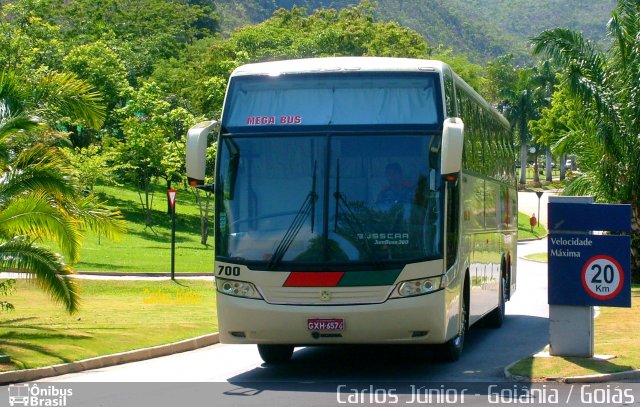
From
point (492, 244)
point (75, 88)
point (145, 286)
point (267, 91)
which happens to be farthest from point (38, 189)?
point (145, 286)

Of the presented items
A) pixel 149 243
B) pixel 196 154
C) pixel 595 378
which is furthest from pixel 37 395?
pixel 149 243

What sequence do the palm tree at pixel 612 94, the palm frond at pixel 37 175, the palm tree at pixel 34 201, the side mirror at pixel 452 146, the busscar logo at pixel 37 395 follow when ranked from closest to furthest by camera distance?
the busscar logo at pixel 37 395 < the side mirror at pixel 452 146 < the palm tree at pixel 34 201 < the palm frond at pixel 37 175 < the palm tree at pixel 612 94

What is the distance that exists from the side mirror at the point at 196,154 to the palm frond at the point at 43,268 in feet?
16.1

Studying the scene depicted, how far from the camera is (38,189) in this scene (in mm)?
17594

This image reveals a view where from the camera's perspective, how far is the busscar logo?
11977 millimetres

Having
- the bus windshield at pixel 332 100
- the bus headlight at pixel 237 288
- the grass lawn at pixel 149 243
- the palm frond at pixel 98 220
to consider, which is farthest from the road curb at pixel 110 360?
the grass lawn at pixel 149 243

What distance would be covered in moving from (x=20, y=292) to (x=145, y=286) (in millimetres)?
4193

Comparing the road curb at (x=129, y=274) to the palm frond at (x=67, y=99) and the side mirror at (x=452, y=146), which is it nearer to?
the palm frond at (x=67, y=99)

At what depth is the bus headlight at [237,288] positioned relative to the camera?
43.6ft

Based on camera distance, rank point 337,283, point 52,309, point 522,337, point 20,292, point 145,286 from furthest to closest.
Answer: point 145,286 < point 20,292 < point 52,309 < point 522,337 < point 337,283

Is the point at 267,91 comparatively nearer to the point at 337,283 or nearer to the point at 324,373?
the point at 337,283

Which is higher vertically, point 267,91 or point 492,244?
point 267,91

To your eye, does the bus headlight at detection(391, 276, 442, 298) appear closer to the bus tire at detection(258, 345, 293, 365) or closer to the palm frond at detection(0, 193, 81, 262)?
the bus tire at detection(258, 345, 293, 365)

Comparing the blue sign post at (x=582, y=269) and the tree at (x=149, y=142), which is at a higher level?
the tree at (x=149, y=142)
